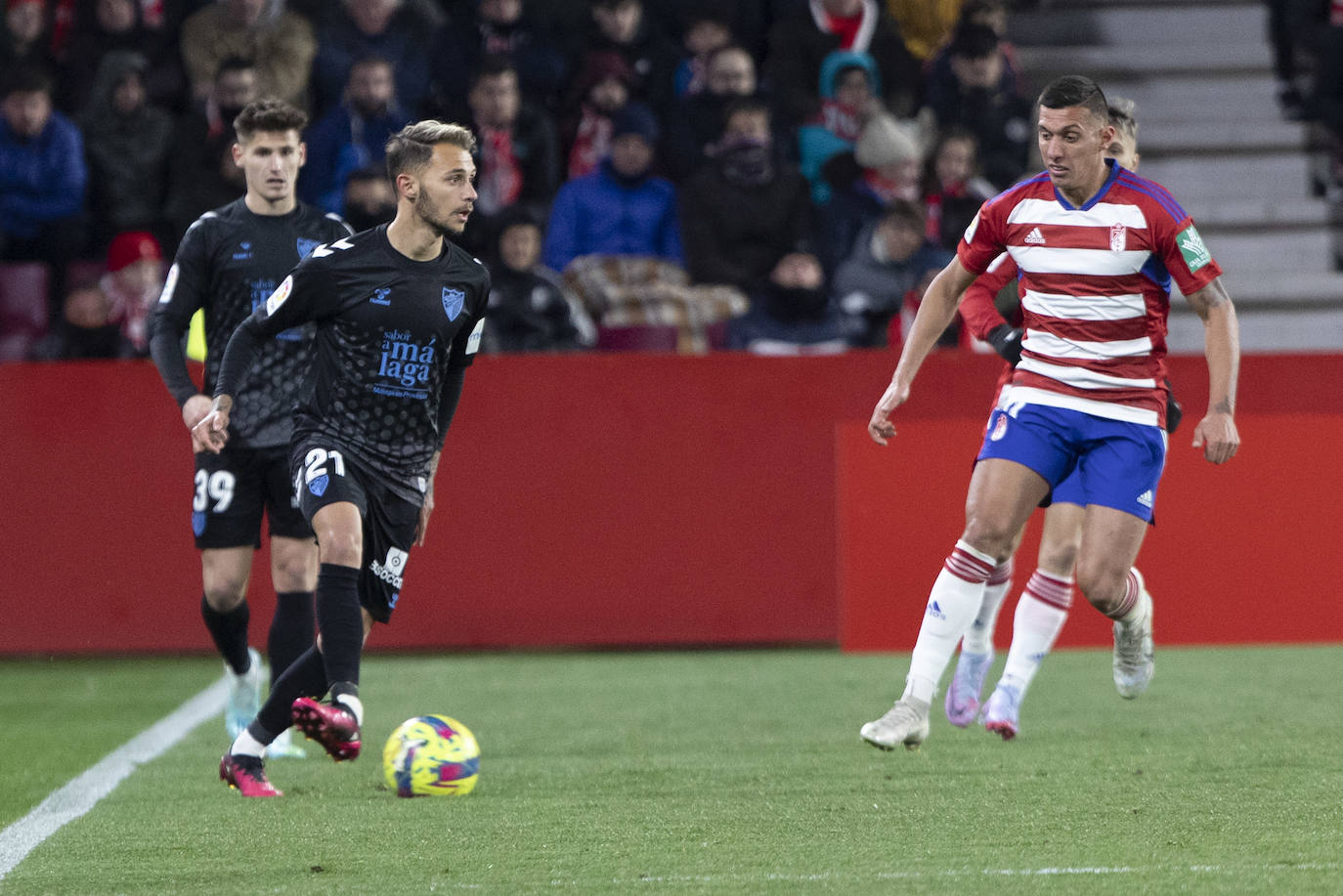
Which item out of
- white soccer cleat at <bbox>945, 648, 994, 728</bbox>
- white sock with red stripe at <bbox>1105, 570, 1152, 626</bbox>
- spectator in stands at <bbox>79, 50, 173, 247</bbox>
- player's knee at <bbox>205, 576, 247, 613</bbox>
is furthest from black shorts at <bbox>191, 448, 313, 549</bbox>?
spectator in stands at <bbox>79, 50, 173, 247</bbox>

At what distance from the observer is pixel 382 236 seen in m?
5.12

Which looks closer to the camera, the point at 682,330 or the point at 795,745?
the point at 795,745

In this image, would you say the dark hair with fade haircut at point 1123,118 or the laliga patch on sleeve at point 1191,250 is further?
the dark hair with fade haircut at point 1123,118

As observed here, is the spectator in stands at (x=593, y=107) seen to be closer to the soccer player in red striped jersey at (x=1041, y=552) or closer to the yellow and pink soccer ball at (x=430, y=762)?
the soccer player in red striped jersey at (x=1041, y=552)

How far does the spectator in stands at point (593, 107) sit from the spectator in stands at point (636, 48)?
10 centimetres

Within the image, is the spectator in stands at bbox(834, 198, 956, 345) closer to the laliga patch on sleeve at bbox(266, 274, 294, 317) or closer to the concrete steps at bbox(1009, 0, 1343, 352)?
the concrete steps at bbox(1009, 0, 1343, 352)

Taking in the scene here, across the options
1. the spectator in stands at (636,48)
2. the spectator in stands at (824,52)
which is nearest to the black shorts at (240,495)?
the spectator in stands at (636,48)

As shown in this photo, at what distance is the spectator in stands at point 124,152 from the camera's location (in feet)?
36.2

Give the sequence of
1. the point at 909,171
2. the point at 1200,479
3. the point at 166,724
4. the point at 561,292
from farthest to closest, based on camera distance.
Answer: the point at 909,171, the point at 561,292, the point at 1200,479, the point at 166,724

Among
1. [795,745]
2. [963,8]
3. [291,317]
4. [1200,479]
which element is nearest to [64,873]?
[291,317]

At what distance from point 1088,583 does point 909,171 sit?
243 inches

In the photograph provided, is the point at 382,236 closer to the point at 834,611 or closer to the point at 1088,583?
the point at 1088,583

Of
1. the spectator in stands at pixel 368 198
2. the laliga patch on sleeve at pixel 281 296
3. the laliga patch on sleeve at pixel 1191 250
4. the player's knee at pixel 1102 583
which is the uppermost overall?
the laliga patch on sleeve at pixel 1191 250

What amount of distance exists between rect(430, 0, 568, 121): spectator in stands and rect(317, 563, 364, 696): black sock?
279 inches
